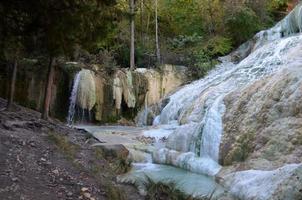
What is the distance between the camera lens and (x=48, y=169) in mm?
7496

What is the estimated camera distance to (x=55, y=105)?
62.5ft

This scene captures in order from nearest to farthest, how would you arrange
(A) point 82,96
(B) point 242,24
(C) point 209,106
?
(C) point 209,106 → (A) point 82,96 → (B) point 242,24

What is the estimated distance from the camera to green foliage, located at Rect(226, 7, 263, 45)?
23.2m

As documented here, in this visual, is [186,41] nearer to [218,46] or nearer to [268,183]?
[218,46]

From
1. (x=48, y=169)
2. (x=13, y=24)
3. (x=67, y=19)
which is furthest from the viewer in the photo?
(x=48, y=169)

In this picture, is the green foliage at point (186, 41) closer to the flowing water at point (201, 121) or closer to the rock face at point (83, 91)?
the flowing water at point (201, 121)

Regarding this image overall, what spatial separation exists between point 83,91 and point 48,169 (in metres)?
11.6

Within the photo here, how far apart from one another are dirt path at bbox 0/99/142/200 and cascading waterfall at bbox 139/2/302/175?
1.98 m

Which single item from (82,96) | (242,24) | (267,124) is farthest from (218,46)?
(267,124)

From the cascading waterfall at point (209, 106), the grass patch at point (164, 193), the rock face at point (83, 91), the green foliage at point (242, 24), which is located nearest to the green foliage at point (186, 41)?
the green foliage at point (242, 24)

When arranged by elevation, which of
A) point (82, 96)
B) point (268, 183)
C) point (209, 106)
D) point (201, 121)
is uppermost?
point (82, 96)

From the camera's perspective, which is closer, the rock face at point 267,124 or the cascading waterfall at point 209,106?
the rock face at point 267,124

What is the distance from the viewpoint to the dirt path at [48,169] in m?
6.66

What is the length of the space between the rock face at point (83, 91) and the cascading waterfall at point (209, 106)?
197 cm
